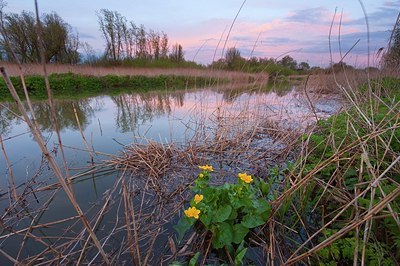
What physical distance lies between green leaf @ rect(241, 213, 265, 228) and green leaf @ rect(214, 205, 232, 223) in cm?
10

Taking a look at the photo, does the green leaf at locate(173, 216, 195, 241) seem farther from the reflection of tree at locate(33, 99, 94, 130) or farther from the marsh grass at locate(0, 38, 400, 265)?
the reflection of tree at locate(33, 99, 94, 130)

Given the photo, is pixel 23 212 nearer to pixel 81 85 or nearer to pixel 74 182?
pixel 74 182

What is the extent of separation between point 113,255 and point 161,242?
0.26 metres

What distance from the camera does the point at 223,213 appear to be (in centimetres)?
104

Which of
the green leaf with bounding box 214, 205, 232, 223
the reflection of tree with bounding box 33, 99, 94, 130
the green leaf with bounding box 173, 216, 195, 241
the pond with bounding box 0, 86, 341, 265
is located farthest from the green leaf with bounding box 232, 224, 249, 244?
the reflection of tree with bounding box 33, 99, 94, 130

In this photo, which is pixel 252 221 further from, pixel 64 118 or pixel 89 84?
pixel 89 84

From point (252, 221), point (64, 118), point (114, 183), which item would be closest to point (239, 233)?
point (252, 221)

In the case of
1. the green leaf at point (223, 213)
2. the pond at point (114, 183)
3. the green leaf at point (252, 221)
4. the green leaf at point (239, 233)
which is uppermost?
the green leaf at point (223, 213)

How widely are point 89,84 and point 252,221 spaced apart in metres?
11.3

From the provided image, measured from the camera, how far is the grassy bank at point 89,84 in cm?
855

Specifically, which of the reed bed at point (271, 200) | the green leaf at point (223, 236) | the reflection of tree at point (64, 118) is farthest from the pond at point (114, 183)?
the green leaf at point (223, 236)

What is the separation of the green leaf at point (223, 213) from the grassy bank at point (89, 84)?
7075 mm

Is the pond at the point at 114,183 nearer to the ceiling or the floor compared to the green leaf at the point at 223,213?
nearer to the floor

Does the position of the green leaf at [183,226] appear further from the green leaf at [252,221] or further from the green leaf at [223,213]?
the green leaf at [252,221]
